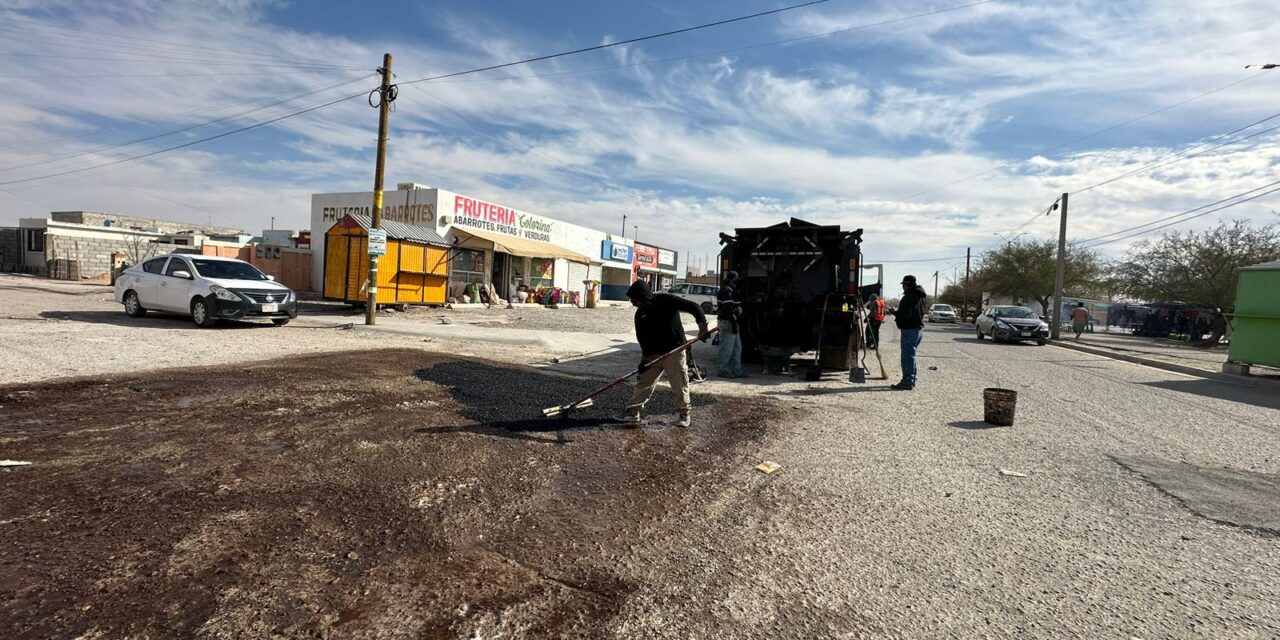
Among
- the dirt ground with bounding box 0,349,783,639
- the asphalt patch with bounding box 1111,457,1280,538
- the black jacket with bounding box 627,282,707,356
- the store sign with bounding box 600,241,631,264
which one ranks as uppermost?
the store sign with bounding box 600,241,631,264

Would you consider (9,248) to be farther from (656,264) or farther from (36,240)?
(656,264)

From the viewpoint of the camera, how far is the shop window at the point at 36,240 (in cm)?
3323

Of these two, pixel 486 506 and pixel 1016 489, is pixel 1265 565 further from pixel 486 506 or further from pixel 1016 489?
pixel 486 506

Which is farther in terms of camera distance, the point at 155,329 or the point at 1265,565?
the point at 155,329

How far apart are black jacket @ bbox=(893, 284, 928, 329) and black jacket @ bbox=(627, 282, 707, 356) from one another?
4536mm

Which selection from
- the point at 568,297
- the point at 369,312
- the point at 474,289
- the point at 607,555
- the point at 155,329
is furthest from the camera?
the point at 568,297

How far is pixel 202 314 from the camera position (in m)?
12.1

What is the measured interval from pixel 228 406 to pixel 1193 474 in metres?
8.52

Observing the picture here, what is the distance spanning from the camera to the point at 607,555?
10.4 feet

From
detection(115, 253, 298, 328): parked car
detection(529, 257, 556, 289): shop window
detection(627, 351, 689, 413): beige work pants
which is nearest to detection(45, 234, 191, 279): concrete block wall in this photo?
detection(529, 257, 556, 289): shop window

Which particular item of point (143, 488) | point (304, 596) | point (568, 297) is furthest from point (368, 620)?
point (568, 297)

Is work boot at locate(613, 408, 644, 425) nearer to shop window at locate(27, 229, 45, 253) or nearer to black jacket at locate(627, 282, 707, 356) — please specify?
black jacket at locate(627, 282, 707, 356)

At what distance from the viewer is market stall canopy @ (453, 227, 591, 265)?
25.2 m

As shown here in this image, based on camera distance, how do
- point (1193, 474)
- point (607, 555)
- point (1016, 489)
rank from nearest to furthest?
point (607, 555) → point (1016, 489) → point (1193, 474)
